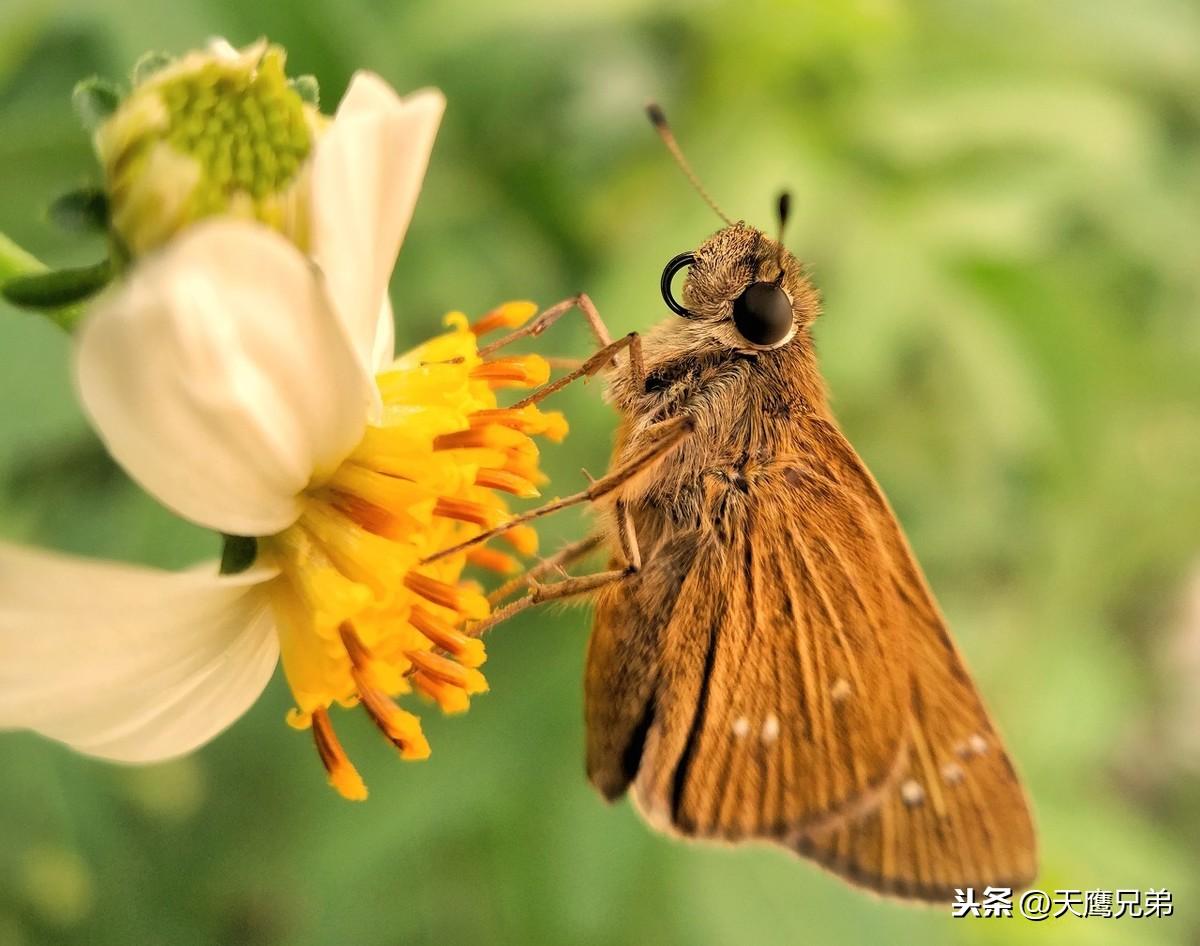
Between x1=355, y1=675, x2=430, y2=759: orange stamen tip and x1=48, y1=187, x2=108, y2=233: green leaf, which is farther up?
x1=48, y1=187, x2=108, y2=233: green leaf

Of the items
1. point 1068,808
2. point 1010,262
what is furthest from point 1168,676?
point 1010,262

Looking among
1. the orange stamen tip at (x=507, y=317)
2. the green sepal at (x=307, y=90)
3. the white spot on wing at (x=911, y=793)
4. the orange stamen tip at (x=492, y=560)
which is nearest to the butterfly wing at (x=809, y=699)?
the white spot on wing at (x=911, y=793)

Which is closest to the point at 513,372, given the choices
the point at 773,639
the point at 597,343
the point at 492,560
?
the point at 492,560

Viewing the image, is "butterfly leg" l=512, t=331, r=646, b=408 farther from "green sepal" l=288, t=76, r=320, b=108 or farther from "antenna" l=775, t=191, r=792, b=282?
"green sepal" l=288, t=76, r=320, b=108

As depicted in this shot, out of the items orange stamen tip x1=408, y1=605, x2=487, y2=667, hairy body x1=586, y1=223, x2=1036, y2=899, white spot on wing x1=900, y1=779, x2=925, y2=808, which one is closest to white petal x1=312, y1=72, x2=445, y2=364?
orange stamen tip x1=408, y1=605, x2=487, y2=667

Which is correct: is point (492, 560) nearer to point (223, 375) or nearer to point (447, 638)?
point (447, 638)

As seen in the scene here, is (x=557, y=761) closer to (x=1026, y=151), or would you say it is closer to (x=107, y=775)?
(x=107, y=775)
